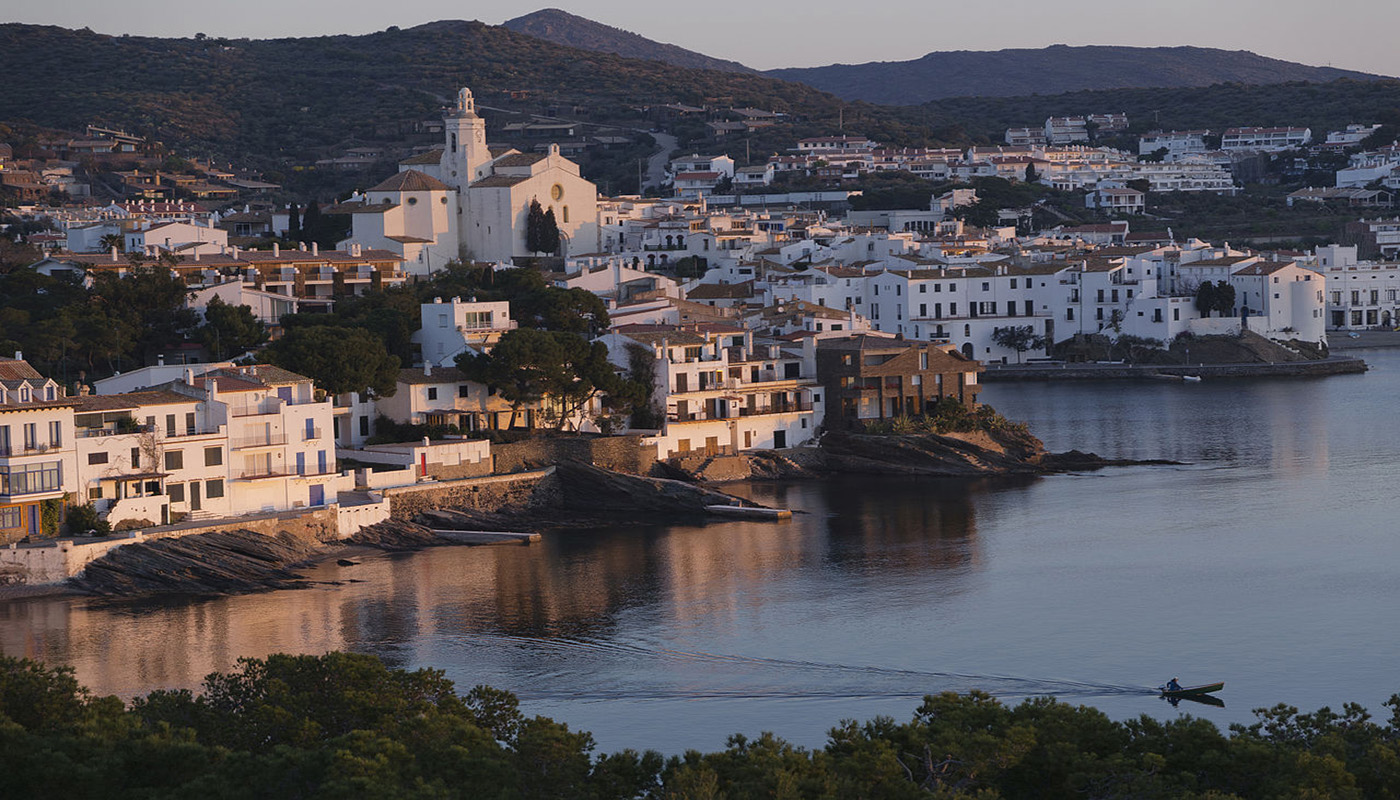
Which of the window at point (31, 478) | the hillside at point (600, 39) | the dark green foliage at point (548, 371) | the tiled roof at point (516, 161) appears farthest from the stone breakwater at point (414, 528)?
the hillside at point (600, 39)

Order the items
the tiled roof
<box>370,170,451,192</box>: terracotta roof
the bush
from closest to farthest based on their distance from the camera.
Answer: the bush < <box>370,170,451,192</box>: terracotta roof < the tiled roof

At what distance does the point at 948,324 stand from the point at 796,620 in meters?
29.3

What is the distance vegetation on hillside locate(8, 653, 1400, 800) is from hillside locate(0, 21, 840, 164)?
72.1 metres

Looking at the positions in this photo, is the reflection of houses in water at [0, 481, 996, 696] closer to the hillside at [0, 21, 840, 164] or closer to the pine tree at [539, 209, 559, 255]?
the pine tree at [539, 209, 559, 255]

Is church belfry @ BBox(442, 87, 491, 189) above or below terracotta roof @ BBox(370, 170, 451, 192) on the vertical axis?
above

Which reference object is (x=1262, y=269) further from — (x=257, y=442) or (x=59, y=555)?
(x=59, y=555)

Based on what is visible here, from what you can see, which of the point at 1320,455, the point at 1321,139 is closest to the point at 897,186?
the point at 1321,139

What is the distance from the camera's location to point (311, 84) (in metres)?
99.0

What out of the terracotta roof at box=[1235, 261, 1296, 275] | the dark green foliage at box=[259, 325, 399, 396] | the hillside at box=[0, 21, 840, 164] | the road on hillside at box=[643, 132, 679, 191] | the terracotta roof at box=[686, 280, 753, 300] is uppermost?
the hillside at box=[0, 21, 840, 164]

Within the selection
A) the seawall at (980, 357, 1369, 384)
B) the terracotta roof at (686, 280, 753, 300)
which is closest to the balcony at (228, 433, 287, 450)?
the terracotta roof at (686, 280, 753, 300)

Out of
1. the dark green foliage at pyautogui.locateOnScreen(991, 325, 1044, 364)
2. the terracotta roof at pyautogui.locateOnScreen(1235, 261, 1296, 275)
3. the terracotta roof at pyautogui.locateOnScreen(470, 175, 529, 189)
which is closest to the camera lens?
Result: the terracotta roof at pyautogui.locateOnScreen(470, 175, 529, 189)

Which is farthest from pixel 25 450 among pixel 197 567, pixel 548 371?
pixel 548 371

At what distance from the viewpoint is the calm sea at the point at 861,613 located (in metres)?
18.4

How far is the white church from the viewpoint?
4519cm
